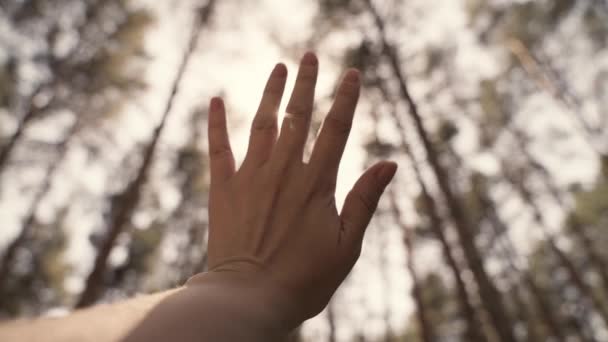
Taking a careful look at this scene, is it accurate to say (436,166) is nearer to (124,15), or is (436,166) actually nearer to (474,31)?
(474,31)

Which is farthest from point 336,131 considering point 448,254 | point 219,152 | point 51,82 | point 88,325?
point 51,82

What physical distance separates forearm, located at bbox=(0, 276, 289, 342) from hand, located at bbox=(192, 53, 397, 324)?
0.09 m

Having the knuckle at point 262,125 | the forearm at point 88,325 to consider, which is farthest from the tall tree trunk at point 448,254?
the forearm at point 88,325

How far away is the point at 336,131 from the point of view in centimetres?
143

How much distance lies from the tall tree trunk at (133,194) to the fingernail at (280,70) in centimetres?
830

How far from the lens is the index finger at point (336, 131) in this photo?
1.38 metres

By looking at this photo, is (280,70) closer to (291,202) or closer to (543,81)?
(291,202)

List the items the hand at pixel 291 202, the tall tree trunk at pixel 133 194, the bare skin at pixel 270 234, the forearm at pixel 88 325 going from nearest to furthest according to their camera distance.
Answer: the forearm at pixel 88 325, the bare skin at pixel 270 234, the hand at pixel 291 202, the tall tree trunk at pixel 133 194

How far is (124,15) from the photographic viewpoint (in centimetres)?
1338

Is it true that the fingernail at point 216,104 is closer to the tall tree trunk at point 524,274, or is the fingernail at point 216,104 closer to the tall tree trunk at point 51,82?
the tall tree trunk at point 51,82

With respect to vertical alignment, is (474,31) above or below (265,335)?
above

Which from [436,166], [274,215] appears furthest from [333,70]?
[274,215]

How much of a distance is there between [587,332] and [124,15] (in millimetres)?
29661

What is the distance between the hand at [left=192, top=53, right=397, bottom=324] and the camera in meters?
1.13
